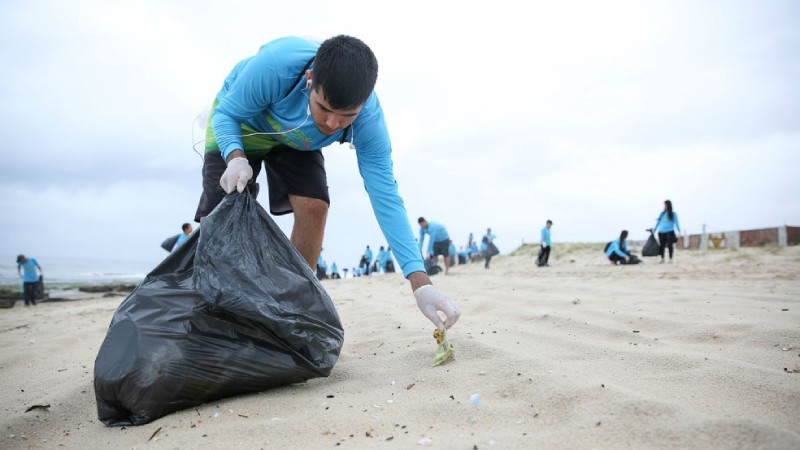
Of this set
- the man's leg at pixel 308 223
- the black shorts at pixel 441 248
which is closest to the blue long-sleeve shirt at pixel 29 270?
the black shorts at pixel 441 248

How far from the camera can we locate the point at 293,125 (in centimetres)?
206

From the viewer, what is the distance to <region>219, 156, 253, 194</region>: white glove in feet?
6.02

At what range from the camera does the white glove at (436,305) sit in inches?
75.9

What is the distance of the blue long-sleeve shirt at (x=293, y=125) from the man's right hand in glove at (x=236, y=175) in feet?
0.39

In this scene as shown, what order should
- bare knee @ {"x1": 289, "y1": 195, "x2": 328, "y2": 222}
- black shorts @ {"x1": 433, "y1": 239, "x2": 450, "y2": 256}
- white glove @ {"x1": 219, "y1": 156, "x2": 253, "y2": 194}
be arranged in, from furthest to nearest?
1. black shorts @ {"x1": 433, "y1": 239, "x2": 450, "y2": 256}
2. bare knee @ {"x1": 289, "y1": 195, "x2": 328, "y2": 222}
3. white glove @ {"x1": 219, "y1": 156, "x2": 253, "y2": 194}

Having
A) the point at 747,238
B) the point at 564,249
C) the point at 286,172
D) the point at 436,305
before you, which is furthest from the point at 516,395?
the point at 747,238

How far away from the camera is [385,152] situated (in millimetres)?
2168

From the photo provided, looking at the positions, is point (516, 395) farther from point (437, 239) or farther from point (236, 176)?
point (437, 239)

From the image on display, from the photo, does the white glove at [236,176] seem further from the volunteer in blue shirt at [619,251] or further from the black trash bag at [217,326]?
the volunteer in blue shirt at [619,251]

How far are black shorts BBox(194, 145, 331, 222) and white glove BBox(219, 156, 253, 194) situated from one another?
452 millimetres

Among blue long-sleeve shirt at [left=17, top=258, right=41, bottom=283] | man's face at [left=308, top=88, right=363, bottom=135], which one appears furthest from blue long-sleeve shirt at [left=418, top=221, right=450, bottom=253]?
man's face at [left=308, top=88, right=363, bottom=135]

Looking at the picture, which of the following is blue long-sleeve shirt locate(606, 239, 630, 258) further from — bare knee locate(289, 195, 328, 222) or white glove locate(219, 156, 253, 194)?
white glove locate(219, 156, 253, 194)

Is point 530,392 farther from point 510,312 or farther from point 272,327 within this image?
point 510,312

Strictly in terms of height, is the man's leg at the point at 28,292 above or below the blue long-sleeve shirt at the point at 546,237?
below
